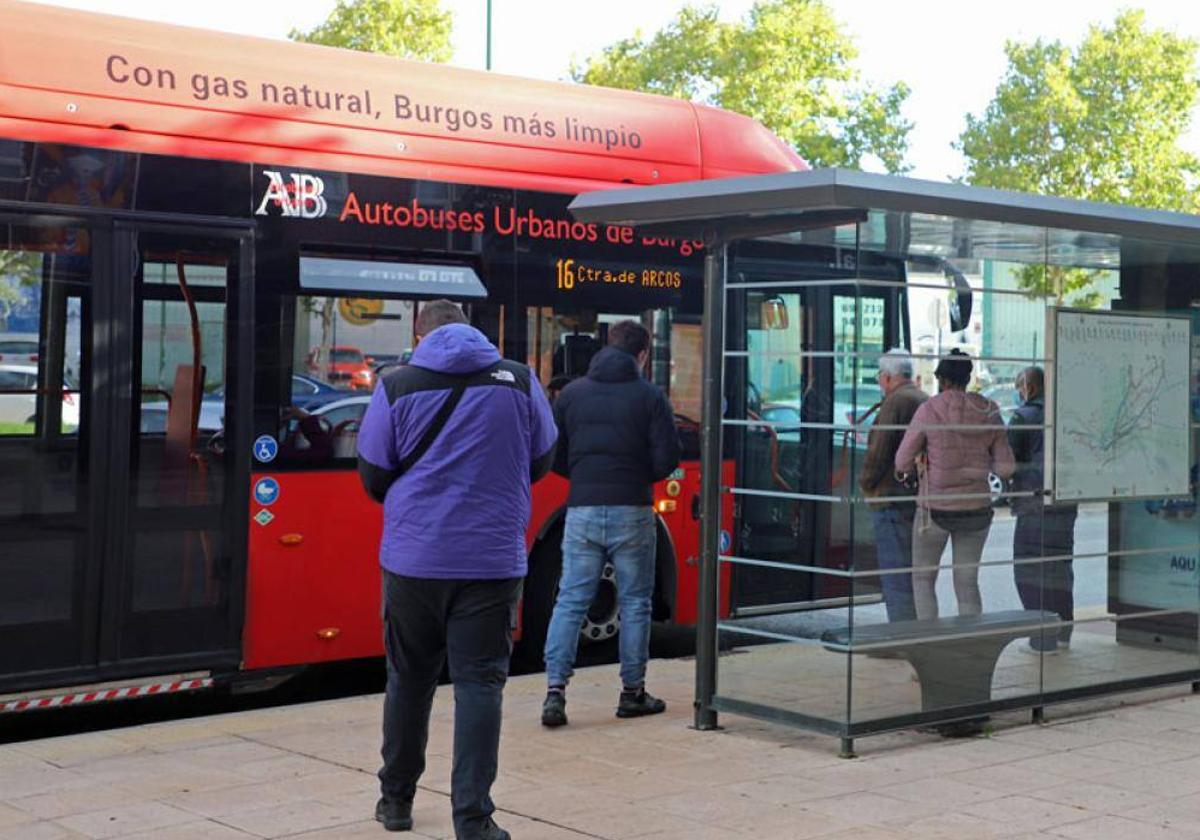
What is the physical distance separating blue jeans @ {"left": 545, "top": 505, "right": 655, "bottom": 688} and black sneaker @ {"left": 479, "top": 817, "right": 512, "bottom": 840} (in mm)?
2299

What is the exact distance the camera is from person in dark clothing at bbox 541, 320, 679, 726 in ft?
26.1

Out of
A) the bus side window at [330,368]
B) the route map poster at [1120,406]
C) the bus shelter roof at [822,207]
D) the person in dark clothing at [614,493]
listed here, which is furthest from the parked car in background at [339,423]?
the route map poster at [1120,406]

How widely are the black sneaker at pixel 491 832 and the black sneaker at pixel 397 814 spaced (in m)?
0.45

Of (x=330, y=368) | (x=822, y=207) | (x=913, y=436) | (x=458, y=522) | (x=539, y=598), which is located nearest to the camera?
(x=458, y=522)

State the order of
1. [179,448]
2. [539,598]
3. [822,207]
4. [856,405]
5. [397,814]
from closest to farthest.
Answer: [397,814] → [822,207] → [856,405] → [179,448] → [539,598]

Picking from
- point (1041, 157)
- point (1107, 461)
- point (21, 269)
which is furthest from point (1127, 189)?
point (21, 269)

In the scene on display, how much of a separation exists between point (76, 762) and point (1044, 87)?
3647 cm

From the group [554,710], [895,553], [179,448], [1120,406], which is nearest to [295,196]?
[179,448]

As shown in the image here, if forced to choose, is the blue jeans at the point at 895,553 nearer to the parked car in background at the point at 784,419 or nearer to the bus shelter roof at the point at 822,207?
the parked car in background at the point at 784,419

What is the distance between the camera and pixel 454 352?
18.6ft

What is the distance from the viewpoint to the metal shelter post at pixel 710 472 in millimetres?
7793

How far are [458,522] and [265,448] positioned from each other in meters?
3.03

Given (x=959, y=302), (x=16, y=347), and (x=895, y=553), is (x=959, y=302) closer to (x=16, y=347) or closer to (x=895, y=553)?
(x=895, y=553)

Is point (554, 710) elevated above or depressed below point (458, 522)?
below
